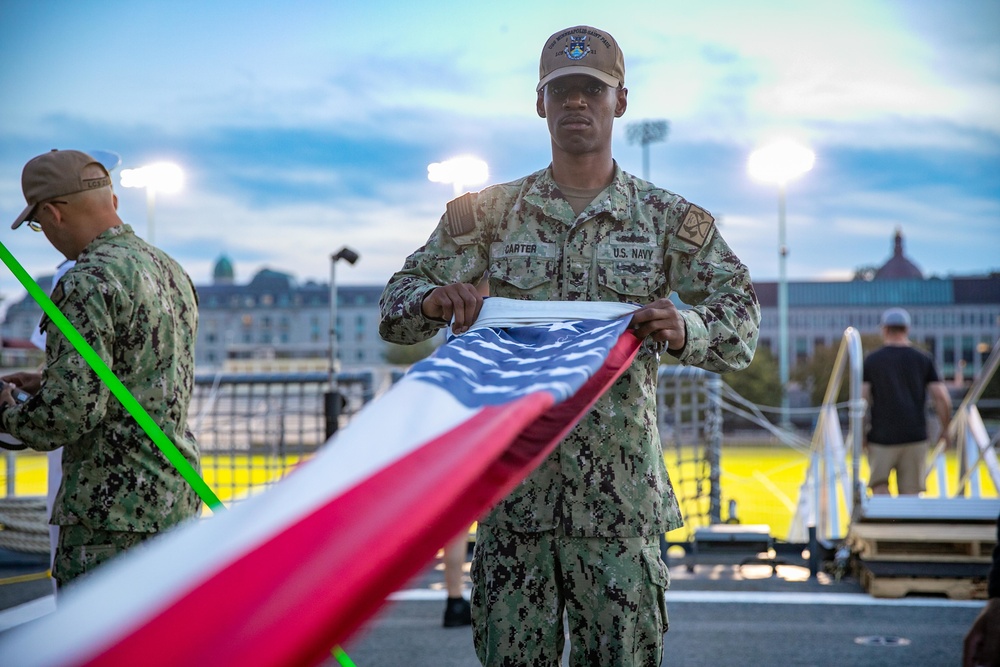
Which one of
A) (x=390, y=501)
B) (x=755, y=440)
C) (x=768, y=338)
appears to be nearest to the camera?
(x=390, y=501)

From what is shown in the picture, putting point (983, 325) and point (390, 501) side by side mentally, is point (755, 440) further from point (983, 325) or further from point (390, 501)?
point (983, 325)

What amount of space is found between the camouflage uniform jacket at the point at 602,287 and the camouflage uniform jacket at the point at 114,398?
790mm

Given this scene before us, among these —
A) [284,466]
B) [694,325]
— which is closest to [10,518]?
[284,466]

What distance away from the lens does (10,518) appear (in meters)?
7.86

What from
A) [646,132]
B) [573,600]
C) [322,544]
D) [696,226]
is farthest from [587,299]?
[646,132]

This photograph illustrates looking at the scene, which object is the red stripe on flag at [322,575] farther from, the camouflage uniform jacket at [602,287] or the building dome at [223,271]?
the building dome at [223,271]

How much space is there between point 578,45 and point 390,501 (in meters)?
1.60

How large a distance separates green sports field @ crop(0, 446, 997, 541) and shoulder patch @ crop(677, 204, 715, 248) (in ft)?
18.7

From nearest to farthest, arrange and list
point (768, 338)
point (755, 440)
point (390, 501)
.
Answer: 1. point (390, 501)
2. point (755, 440)
3. point (768, 338)

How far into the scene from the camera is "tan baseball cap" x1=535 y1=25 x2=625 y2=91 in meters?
2.48

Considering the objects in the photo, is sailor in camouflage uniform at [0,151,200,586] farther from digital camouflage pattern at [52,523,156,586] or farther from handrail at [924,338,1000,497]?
handrail at [924,338,1000,497]

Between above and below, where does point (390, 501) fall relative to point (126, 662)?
above

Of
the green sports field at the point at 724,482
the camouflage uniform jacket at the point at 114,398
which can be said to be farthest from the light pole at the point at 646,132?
the camouflage uniform jacket at the point at 114,398

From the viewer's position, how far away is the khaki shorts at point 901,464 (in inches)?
333
